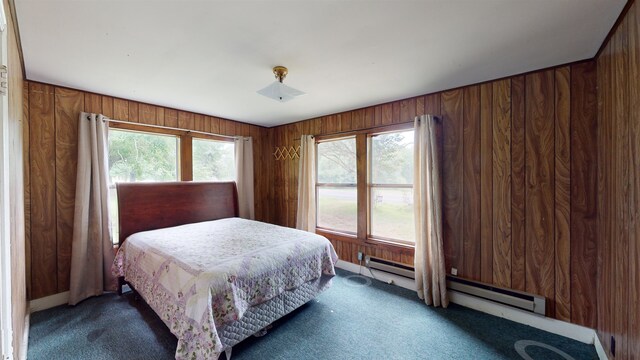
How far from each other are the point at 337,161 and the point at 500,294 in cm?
248

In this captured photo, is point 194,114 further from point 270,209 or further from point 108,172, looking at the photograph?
point 270,209

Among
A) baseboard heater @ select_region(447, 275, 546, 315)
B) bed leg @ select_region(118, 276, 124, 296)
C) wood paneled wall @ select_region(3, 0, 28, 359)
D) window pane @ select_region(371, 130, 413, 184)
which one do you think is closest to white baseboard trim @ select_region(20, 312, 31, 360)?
wood paneled wall @ select_region(3, 0, 28, 359)

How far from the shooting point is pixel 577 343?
79.7 inches

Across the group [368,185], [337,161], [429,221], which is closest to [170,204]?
[337,161]

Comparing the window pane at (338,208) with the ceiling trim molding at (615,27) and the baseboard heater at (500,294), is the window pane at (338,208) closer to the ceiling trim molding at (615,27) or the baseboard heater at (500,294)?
the baseboard heater at (500,294)

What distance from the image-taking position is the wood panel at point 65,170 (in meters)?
2.59

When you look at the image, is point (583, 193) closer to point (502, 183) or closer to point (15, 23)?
point (502, 183)

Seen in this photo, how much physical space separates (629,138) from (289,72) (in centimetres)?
234

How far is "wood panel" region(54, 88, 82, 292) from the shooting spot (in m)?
2.59

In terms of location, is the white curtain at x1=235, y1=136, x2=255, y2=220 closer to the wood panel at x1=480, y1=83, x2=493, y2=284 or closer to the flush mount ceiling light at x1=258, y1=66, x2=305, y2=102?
the flush mount ceiling light at x1=258, y1=66, x2=305, y2=102

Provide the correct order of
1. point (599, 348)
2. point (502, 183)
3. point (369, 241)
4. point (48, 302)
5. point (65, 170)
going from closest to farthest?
point (599, 348) < point (502, 183) < point (48, 302) < point (65, 170) < point (369, 241)

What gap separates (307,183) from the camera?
390 cm

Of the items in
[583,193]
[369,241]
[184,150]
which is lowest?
[369,241]

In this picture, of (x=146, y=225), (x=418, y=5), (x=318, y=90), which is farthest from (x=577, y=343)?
(x=146, y=225)
